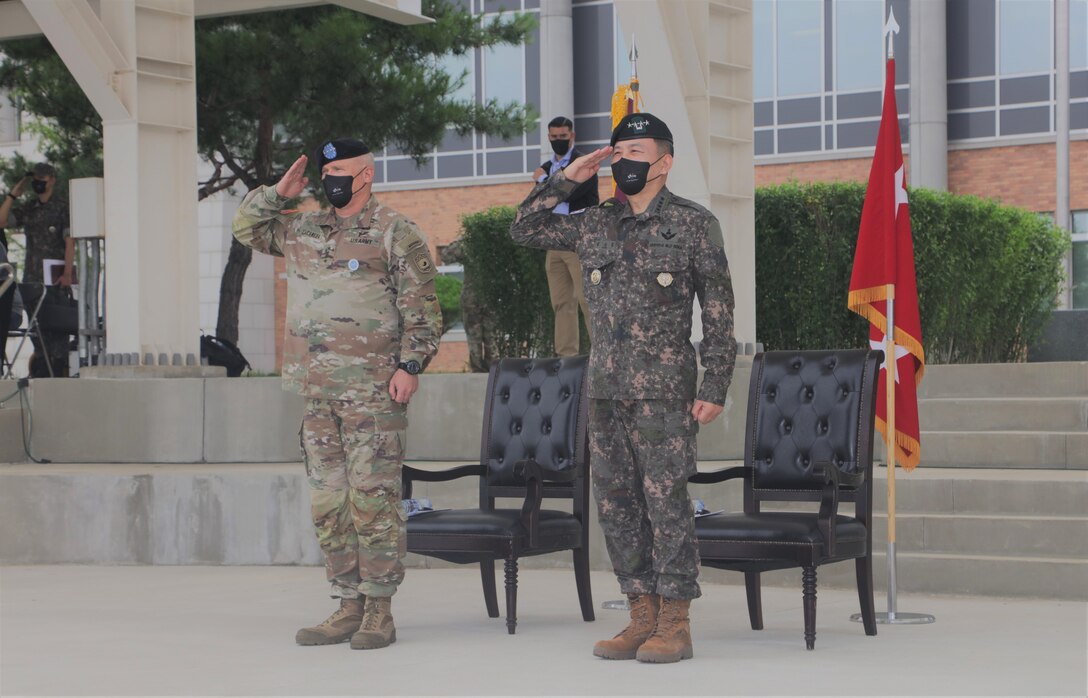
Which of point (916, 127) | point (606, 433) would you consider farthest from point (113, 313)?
point (916, 127)

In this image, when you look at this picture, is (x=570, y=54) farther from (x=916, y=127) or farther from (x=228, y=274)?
(x=228, y=274)

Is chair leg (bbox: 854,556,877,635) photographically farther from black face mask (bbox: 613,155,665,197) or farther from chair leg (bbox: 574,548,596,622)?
black face mask (bbox: 613,155,665,197)

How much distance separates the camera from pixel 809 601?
5871 millimetres

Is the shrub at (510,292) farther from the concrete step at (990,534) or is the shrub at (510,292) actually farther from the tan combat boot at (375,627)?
the tan combat boot at (375,627)

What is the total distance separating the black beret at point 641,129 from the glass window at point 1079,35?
67.5ft

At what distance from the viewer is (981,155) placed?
25172mm

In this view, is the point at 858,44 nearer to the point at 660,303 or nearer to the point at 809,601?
the point at 809,601

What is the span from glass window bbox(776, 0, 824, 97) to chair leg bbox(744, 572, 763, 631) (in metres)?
21.2

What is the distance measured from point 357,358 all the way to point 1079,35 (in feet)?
69.1

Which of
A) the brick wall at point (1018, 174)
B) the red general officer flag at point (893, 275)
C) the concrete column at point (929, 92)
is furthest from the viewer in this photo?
the concrete column at point (929, 92)

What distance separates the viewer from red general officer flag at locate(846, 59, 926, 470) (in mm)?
6949

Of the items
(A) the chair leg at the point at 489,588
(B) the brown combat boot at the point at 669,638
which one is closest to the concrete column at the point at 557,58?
(A) the chair leg at the point at 489,588

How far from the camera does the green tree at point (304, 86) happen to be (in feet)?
49.6

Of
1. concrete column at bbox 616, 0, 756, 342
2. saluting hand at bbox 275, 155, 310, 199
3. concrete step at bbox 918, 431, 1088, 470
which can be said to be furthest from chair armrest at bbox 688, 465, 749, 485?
concrete column at bbox 616, 0, 756, 342
